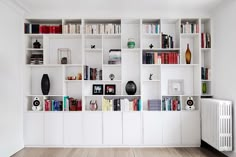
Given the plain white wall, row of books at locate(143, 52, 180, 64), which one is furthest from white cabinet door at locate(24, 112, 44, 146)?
the plain white wall

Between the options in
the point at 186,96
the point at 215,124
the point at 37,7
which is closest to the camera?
the point at 215,124

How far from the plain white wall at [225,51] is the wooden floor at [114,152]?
1008mm

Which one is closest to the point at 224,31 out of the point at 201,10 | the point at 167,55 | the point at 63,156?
the point at 201,10

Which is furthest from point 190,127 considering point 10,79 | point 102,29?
point 10,79

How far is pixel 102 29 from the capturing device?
513 centimetres

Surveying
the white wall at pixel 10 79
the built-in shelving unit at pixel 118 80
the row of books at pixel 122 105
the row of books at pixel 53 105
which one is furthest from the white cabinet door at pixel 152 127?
the white wall at pixel 10 79

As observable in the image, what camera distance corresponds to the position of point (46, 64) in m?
5.12

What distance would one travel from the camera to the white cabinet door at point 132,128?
16.5 ft

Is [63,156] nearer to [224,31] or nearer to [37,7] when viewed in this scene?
[37,7]

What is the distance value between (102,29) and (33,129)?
8.43 feet

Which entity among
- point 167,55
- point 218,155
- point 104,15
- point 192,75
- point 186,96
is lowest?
point 218,155

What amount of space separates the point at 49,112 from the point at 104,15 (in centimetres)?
237

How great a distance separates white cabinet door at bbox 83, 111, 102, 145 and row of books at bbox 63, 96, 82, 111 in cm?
24

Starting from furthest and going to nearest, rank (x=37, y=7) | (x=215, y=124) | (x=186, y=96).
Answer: (x=186, y=96)
(x=37, y=7)
(x=215, y=124)
